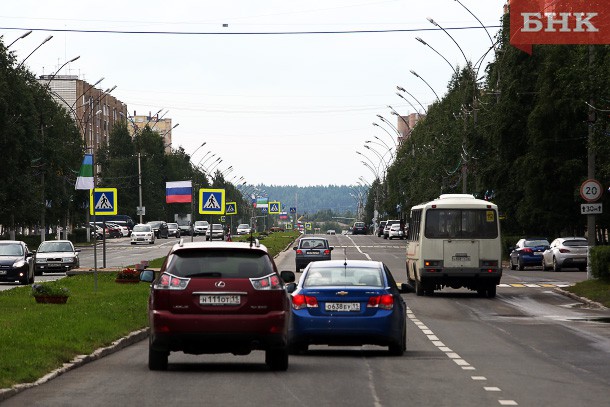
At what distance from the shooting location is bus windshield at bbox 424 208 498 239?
4109 centimetres

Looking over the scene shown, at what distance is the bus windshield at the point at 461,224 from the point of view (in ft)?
135

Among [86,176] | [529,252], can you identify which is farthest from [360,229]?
[86,176]

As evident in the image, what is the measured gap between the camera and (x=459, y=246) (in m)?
40.9

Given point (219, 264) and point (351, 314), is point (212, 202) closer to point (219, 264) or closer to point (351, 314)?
point (351, 314)

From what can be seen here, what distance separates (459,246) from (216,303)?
24659 mm

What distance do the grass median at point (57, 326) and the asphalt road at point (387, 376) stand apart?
40cm

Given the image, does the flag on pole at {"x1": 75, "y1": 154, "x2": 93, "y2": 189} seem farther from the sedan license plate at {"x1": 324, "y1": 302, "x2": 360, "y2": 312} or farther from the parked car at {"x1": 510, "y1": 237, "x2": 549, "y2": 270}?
the parked car at {"x1": 510, "y1": 237, "x2": 549, "y2": 270}

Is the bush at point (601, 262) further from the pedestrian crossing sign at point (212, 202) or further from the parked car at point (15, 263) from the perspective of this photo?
the parked car at point (15, 263)

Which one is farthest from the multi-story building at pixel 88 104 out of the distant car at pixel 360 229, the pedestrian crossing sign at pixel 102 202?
the pedestrian crossing sign at pixel 102 202

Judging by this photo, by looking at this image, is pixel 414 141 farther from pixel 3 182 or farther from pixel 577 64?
pixel 577 64

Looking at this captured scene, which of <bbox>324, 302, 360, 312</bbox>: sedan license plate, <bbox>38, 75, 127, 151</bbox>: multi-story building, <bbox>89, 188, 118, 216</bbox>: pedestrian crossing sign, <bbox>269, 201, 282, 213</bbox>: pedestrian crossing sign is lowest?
<bbox>324, 302, 360, 312</bbox>: sedan license plate

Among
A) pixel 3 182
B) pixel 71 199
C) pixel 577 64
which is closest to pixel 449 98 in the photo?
pixel 71 199

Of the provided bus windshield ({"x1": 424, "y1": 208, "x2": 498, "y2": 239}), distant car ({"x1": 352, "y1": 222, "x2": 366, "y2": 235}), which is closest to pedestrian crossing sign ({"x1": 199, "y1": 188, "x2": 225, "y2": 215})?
bus windshield ({"x1": 424, "y1": 208, "x2": 498, "y2": 239})

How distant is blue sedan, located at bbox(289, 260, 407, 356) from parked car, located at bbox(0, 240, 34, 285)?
27721 mm
